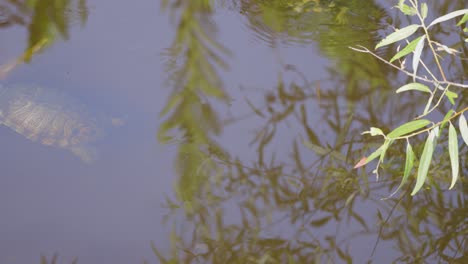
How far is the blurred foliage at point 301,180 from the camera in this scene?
5.18 feet

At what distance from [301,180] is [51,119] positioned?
2.58ft

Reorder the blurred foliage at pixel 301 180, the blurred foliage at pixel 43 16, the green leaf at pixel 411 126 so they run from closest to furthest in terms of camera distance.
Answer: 1. the green leaf at pixel 411 126
2. the blurred foliage at pixel 301 180
3. the blurred foliage at pixel 43 16

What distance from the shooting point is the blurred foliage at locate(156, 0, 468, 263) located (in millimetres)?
1579

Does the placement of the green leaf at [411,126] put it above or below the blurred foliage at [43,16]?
below

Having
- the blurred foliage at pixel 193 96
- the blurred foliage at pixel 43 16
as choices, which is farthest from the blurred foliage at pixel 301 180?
the blurred foliage at pixel 43 16

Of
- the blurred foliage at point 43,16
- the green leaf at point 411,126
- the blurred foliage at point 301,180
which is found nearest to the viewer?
the green leaf at point 411,126

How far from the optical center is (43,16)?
6.82 ft

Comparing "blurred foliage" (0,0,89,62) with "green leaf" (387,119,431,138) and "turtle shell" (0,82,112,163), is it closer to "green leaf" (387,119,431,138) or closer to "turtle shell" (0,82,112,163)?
"turtle shell" (0,82,112,163)

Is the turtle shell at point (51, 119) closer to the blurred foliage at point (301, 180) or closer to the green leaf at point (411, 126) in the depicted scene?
the blurred foliage at point (301, 180)

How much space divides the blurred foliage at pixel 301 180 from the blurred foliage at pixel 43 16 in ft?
1.21

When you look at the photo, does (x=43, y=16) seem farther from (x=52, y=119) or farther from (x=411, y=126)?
(x=411, y=126)

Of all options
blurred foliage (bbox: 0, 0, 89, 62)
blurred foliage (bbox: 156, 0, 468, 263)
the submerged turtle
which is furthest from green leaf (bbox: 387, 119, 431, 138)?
blurred foliage (bbox: 0, 0, 89, 62)

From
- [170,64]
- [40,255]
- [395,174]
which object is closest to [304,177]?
[395,174]

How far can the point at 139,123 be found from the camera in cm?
180
